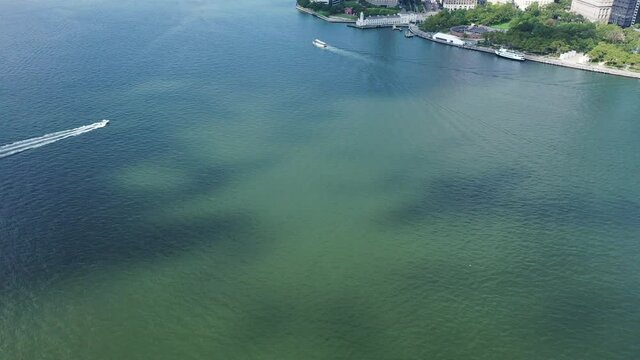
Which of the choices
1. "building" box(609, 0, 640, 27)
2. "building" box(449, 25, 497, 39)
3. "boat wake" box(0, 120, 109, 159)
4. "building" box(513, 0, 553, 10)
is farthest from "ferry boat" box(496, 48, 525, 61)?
"boat wake" box(0, 120, 109, 159)

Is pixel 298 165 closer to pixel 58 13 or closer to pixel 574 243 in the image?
pixel 574 243

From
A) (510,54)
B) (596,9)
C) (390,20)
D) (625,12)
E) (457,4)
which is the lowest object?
(510,54)

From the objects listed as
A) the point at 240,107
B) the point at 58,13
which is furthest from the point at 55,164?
the point at 58,13

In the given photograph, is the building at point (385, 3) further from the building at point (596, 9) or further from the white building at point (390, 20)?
the building at point (596, 9)

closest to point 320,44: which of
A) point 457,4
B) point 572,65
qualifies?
point 572,65

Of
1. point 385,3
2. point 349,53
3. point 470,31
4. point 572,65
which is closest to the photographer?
point 572,65

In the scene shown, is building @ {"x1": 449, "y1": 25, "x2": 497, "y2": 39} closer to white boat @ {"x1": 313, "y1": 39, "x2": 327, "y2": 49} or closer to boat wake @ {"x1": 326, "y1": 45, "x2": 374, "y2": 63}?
boat wake @ {"x1": 326, "y1": 45, "x2": 374, "y2": 63}

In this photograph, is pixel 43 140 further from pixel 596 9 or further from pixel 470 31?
pixel 596 9

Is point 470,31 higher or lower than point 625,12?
lower
